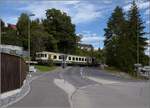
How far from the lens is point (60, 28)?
148m

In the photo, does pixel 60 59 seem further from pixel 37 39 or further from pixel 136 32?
pixel 136 32

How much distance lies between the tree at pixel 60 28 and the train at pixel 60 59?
1429 centimetres

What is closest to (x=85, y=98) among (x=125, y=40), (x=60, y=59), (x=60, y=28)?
(x=60, y=59)

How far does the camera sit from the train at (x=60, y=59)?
366 feet

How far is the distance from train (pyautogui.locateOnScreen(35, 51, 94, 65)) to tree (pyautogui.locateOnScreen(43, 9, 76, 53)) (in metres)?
14.3

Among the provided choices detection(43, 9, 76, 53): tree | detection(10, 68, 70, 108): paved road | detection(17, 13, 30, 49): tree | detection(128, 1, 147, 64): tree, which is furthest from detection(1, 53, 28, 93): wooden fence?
detection(43, 9, 76, 53): tree

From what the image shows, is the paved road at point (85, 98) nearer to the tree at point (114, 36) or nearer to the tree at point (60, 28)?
the tree at point (114, 36)

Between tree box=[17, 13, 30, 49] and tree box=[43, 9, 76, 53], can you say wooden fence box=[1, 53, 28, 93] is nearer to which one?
tree box=[17, 13, 30, 49]

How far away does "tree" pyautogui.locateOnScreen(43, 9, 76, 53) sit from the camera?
145 metres

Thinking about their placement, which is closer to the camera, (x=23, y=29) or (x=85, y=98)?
(x=85, y=98)

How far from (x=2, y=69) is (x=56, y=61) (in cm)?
9321

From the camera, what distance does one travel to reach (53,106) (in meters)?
22.8

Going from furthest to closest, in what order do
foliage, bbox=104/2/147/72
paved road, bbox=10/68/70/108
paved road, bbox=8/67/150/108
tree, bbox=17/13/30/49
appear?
foliage, bbox=104/2/147/72
tree, bbox=17/13/30/49
paved road, bbox=8/67/150/108
paved road, bbox=10/68/70/108

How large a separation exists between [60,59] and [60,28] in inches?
1187
